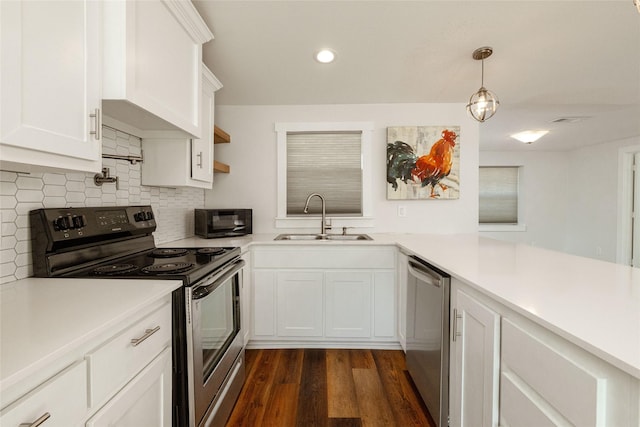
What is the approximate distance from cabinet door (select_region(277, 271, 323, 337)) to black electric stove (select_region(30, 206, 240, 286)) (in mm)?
712

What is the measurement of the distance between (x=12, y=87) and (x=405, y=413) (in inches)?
83.1

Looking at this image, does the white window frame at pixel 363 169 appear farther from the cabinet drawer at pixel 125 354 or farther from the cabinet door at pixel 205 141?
the cabinet drawer at pixel 125 354

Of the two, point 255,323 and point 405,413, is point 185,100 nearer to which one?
point 255,323

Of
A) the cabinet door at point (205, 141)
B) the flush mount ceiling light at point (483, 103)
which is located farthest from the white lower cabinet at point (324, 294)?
the flush mount ceiling light at point (483, 103)

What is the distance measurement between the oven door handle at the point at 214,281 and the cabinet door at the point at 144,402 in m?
0.22

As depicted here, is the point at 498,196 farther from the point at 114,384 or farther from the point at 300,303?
the point at 114,384

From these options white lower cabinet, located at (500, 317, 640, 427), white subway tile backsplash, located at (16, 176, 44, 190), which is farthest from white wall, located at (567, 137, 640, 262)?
white subway tile backsplash, located at (16, 176, 44, 190)

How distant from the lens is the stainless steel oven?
115 centimetres

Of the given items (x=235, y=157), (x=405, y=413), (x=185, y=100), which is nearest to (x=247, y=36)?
(x=185, y=100)

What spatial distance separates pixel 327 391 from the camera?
1808 millimetres

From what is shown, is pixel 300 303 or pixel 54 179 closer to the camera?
pixel 54 179

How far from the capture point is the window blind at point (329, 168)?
2869 millimetres

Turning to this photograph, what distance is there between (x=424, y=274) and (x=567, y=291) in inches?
26.2

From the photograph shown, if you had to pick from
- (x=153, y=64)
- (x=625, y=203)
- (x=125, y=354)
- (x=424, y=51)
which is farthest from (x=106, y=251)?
(x=625, y=203)
